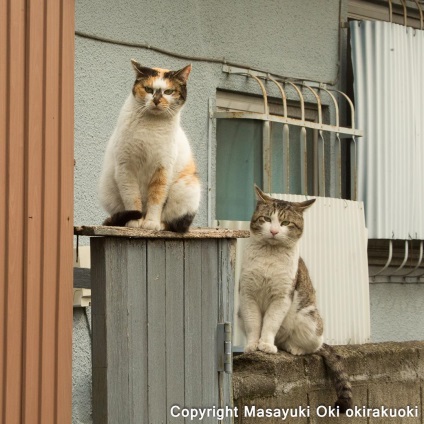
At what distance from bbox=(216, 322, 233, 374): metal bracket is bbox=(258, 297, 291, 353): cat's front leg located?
156 centimetres

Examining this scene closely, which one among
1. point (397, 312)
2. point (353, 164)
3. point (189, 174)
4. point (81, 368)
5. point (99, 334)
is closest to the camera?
point (99, 334)

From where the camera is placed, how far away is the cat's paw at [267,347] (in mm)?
5273

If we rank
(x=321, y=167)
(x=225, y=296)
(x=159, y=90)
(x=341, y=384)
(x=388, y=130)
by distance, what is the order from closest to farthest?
(x=225, y=296) < (x=159, y=90) < (x=341, y=384) < (x=321, y=167) < (x=388, y=130)

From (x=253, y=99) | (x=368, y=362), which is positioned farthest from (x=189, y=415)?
(x=253, y=99)

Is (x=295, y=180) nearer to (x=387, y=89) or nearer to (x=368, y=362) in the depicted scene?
(x=387, y=89)

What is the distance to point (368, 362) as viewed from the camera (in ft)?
18.8

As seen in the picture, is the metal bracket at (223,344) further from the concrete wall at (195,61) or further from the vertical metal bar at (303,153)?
the vertical metal bar at (303,153)

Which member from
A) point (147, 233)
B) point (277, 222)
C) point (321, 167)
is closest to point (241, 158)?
point (321, 167)

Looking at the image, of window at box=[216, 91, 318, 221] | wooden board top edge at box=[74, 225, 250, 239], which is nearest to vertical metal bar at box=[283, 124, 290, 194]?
window at box=[216, 91, 318, 221]

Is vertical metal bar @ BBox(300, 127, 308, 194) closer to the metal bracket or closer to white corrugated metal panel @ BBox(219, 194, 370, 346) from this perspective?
white corrugated metal panel @ BBox(219, 194, 370, 346)

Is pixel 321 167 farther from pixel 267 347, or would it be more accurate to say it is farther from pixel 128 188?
pixel 128 188

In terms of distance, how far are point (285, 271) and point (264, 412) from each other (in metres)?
0.83

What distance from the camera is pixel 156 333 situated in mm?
3537

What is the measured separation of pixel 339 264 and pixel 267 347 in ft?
5.65
